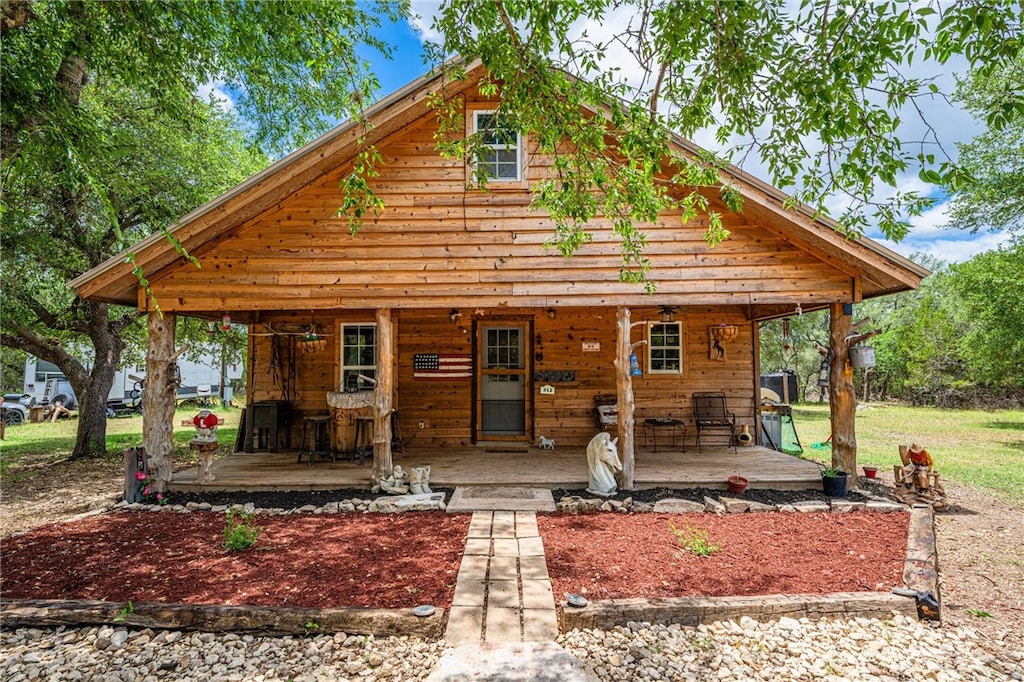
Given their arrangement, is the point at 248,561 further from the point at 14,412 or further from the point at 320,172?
the point at 14,412

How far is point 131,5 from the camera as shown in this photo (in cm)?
471

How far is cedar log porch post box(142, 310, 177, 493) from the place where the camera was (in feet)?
22.2

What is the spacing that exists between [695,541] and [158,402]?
691 centimetres

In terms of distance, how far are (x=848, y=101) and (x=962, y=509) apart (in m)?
6.19

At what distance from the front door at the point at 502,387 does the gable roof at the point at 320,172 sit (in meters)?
4.22

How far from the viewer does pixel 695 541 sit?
4863mm

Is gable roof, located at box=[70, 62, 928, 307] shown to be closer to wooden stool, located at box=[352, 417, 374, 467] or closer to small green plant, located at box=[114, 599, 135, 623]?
wooden stool, located at box=[352, 417, 374, 467]

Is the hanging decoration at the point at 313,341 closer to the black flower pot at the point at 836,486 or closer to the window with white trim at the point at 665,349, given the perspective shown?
the window with white trim at the point at 665,349

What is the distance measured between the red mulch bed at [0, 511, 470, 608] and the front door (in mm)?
3722

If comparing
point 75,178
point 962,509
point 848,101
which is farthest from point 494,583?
point 962,509

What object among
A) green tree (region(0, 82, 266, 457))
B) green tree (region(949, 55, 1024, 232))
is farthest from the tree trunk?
green tree (region(949, 55, 1024, 232))

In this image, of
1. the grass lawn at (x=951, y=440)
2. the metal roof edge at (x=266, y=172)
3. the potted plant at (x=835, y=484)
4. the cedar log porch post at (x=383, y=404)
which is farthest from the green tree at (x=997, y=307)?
the cedar log porch post at (x=383, y=404)

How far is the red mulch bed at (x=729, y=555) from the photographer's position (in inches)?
160

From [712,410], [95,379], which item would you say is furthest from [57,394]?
[712,410]
